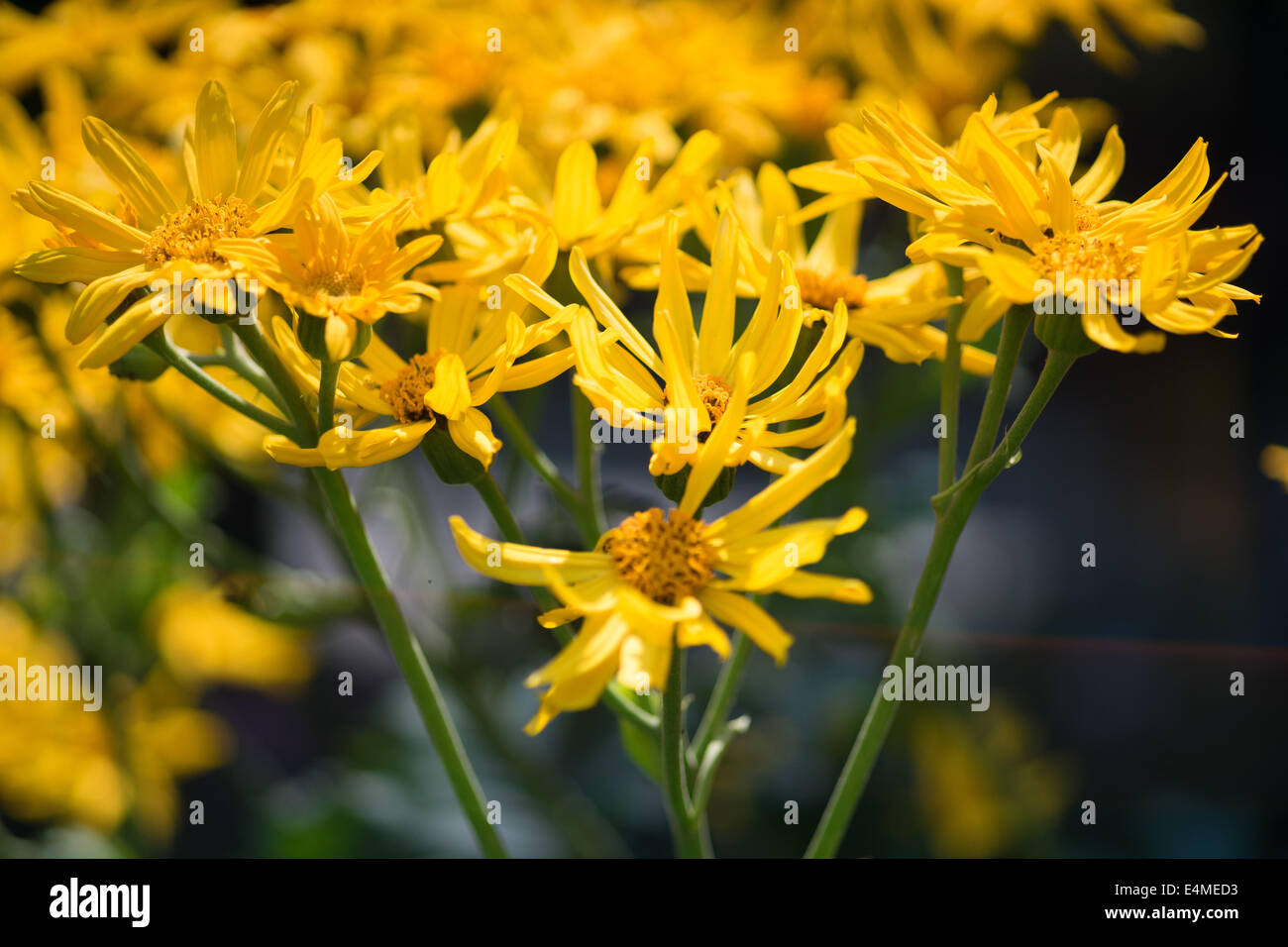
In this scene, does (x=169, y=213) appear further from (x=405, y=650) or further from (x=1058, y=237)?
(x=1058, y=237)

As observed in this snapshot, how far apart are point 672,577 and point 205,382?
0.80ft

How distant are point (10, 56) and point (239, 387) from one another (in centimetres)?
74

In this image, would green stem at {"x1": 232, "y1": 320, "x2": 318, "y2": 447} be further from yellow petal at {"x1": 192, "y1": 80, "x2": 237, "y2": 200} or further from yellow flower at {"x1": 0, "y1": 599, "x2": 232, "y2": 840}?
yellow flower at {"x1": 0, "y1": 599, "x2": 232, "y2": 840}

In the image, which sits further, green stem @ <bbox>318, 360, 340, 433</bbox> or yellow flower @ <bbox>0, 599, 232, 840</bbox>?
yellow flower @ <bbox>0, 599, 232, 840</bbox>

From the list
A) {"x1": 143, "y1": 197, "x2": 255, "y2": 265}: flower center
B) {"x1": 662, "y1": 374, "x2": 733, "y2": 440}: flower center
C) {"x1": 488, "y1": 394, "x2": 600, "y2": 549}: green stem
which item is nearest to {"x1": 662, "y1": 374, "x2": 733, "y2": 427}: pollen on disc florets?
{"x1": 662, "y1": 374, "x2": 733, "y2": 440}: flower center

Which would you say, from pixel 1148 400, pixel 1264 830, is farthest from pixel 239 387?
pixel 1148 400

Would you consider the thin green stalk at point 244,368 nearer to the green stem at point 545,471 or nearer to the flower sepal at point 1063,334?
the green stem at point 545,471

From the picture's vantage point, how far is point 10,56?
1.10 m

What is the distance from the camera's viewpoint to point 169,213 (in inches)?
21.3

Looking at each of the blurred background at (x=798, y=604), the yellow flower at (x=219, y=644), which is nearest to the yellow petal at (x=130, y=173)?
the blurred background at (x=798, y=604)

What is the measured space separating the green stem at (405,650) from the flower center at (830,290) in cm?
27

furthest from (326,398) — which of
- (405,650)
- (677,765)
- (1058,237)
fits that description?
(1058,237)

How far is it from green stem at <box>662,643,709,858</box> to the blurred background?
31cm

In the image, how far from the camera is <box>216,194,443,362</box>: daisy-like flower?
18.7 inches
